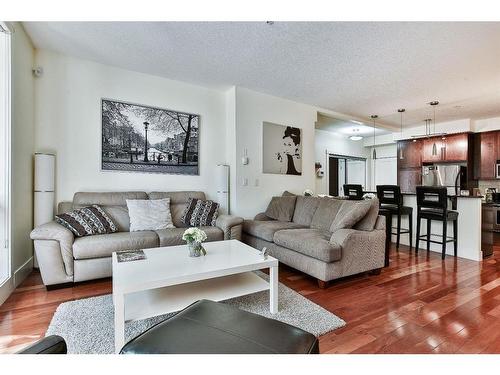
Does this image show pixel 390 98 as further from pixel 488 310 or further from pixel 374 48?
pixel 488 310

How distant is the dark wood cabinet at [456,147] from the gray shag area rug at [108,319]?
553 cm

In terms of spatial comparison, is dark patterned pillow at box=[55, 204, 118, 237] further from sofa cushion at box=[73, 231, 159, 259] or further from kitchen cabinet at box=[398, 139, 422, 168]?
kitchen cabinet at box=[398, 139, 422, 168]

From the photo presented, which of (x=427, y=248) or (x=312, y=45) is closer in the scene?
(x=312, y=45)

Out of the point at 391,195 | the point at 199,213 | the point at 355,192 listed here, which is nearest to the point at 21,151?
the point at 199,213

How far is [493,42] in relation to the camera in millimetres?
2637

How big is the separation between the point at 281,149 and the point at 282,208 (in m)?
1.10

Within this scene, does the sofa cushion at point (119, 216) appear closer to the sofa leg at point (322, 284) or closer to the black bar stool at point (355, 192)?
the sofa leg at point (322, 284)

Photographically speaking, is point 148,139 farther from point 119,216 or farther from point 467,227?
point 467,227

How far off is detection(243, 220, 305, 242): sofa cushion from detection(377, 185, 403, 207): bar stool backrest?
5.27 ft
